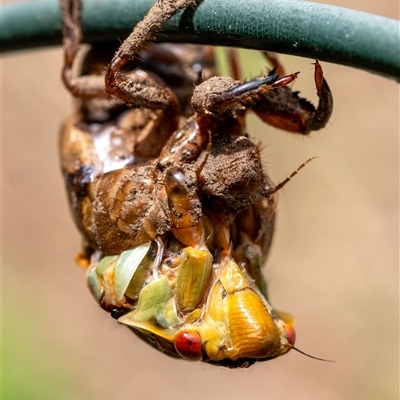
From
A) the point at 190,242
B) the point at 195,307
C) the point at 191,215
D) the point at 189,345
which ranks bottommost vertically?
the point at 189,345

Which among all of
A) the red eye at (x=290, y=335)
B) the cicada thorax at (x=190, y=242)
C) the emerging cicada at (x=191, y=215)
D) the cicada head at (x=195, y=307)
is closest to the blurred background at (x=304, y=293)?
the emerging cicada at (x=191, y=215)

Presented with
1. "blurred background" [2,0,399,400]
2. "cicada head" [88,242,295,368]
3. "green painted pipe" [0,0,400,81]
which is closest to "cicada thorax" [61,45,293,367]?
"cicada head" [88,242,295,368]

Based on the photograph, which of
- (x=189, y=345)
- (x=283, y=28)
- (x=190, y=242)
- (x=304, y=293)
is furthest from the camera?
(x=304, y=293)

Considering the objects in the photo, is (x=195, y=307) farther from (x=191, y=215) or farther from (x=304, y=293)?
(x=304, y=293)

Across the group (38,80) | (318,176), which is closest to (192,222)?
(318,176)

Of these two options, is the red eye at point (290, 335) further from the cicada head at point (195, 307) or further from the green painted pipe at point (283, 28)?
the green painted pipe at point (283, 28)

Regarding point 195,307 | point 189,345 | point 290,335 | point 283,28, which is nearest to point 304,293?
point 290,335
